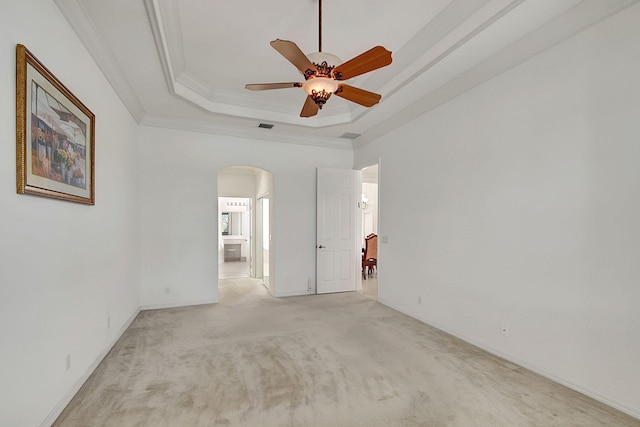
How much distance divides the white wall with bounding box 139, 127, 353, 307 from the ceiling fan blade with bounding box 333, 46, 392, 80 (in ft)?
10.8

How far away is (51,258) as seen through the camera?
79.8 inches

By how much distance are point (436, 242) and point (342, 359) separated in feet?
6.34

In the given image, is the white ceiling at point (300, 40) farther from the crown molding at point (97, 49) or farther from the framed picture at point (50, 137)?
the framed picture at point (50, 137)

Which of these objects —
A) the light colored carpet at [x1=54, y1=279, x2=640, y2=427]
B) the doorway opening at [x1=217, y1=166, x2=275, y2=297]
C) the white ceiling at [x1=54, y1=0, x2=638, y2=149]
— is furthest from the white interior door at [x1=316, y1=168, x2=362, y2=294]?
the light colored carpet at [x1=54, y1=279, x2=640, y2=427]

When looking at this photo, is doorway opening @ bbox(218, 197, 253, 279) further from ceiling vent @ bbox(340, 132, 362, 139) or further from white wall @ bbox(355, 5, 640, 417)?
white wall @ bbox(355, 5, 640, 417)

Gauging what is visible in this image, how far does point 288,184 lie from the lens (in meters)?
Answer: 5.65

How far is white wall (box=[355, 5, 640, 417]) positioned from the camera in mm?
2240

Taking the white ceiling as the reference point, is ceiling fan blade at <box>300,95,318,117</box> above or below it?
below

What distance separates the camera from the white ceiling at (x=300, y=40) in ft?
7.85

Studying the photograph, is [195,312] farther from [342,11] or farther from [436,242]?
[342,11]

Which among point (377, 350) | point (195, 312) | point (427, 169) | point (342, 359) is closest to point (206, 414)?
point (342, 359)

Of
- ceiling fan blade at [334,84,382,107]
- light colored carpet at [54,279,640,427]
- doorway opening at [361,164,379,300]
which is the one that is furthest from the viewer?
doorway opening at [361,164,379,300]

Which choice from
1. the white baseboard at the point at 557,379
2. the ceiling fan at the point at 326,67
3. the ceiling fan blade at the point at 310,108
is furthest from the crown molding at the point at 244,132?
the white baseboard at the point at 557,379

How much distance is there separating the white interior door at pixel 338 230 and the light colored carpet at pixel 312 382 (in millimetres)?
1811
